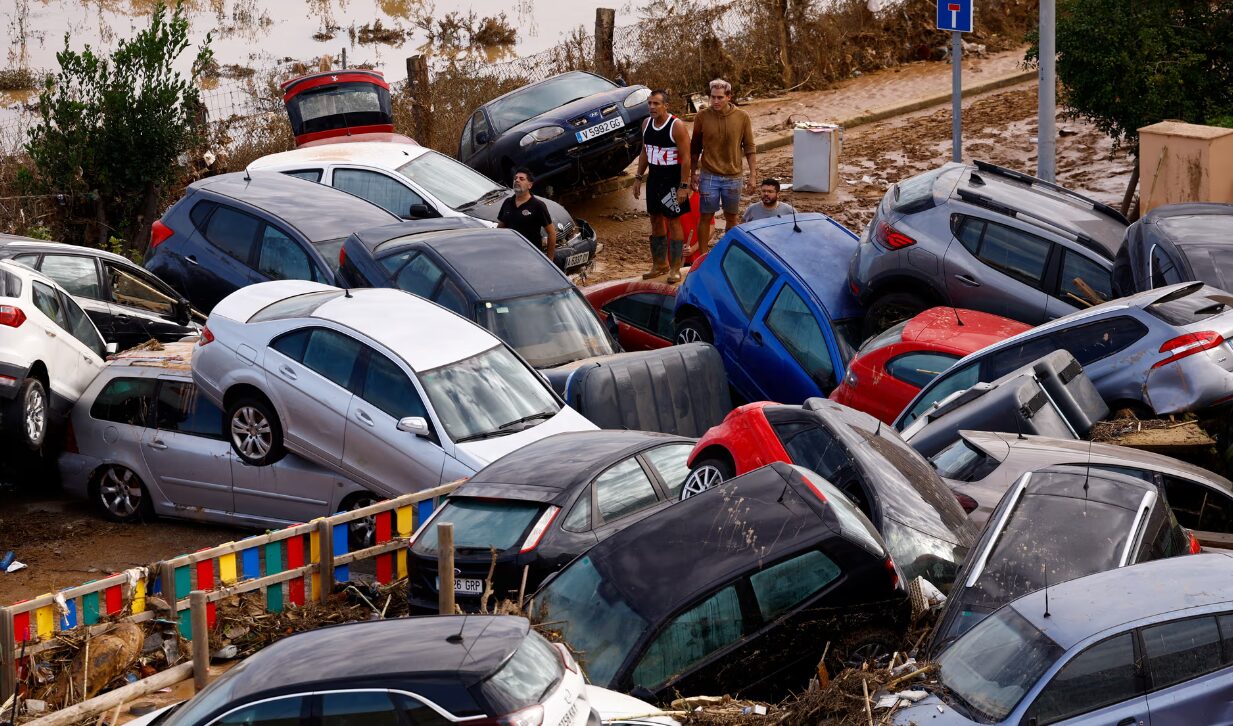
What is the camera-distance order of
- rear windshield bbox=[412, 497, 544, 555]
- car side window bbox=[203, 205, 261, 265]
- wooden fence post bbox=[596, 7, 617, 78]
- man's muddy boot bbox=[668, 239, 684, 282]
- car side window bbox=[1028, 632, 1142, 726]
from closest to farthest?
1. car side window bbox=[1028, 632, 1142, 726]
2. rear windshield bbox=[412, 497, 544, 555]
3. car side window bbox=[203, 205, 261, 265]
4. man's muddy boot bbox=[668, 239, 684, 282]
5. wooden fence post bbox=[596, 7, 617, 78]

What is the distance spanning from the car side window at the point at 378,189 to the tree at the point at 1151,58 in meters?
8.04

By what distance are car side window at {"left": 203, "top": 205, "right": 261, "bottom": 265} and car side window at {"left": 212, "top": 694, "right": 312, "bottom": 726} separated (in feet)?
30.4

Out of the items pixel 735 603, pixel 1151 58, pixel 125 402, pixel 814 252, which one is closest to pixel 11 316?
pixel 125 402

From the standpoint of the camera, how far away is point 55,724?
704cm

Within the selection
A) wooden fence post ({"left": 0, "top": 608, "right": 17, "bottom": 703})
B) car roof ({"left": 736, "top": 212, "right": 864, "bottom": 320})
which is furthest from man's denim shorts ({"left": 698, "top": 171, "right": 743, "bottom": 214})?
wooden fence post ({"left": 0, "top": 608, "right": 17, "bottom": 703})

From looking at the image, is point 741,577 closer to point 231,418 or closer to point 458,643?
point 458,643

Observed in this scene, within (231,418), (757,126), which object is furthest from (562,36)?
(231,418)

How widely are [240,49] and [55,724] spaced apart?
2902 centimetres

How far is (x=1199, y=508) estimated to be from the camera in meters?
9.30

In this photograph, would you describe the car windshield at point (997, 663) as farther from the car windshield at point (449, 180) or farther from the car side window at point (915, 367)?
the car windshield at point (449, 180)

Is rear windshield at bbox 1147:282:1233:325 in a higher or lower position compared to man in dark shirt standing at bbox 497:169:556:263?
lower

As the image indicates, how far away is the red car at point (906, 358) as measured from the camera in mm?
11789

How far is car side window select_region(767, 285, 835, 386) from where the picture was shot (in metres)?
12.9

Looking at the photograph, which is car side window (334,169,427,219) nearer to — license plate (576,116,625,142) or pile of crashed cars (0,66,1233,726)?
pile of crashed cars (0,66,1233,726)
